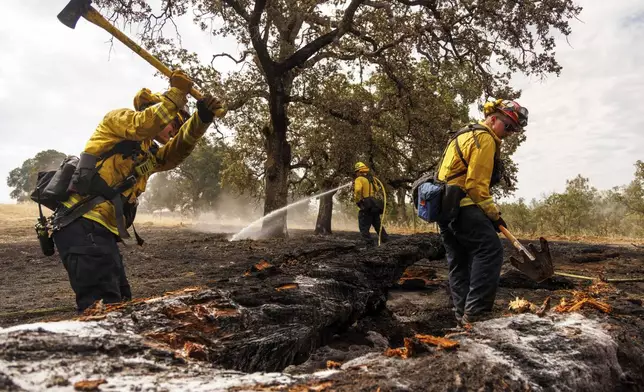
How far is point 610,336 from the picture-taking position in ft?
7.75

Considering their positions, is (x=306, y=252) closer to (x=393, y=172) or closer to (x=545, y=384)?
(x=545, y=384)

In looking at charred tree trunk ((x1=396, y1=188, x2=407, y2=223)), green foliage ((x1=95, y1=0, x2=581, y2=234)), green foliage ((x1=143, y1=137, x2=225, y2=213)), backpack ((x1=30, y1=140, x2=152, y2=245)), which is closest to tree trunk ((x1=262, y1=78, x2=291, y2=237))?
green foliage ((x1=95, y1=0, x2=581, y2=234))

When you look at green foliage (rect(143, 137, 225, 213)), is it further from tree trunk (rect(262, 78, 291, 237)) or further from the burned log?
the burned log

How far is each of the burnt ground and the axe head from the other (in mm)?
2734

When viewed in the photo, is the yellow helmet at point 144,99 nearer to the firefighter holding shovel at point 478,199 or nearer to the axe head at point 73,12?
the axe head at point 73,12

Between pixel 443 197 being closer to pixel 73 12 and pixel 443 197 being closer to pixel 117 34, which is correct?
pixel 117 34

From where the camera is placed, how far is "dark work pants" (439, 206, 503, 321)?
3.35 metres

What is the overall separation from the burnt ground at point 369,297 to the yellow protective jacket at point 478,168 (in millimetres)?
863

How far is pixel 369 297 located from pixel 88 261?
2.06 m

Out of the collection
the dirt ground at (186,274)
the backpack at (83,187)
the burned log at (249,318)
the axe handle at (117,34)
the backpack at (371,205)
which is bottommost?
the dirt ground at (186,274)

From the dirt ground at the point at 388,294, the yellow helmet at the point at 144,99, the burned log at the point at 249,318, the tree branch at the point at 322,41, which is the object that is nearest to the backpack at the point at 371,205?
the dirt ground at the point at 388,294

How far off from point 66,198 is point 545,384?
3.11 metres

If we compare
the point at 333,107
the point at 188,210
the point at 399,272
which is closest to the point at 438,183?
the point at 399,272

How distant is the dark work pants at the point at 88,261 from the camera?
2768 millimetres
